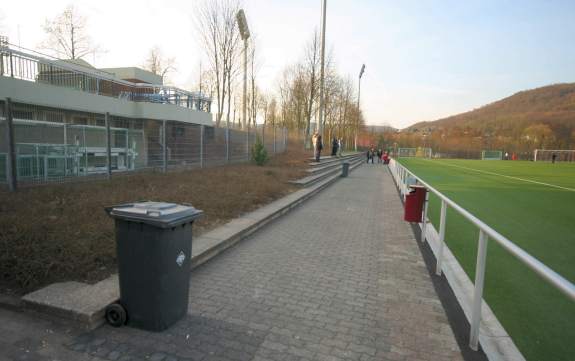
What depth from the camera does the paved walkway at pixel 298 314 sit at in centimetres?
291

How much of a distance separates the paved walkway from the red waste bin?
0.72 metres

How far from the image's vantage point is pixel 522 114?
120438 mm

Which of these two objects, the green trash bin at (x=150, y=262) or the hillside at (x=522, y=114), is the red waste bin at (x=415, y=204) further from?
the hillside at (x=522, y=114)

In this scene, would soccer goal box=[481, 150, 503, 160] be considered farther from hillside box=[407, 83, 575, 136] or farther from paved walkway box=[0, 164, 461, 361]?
paved walkway box=[0, 164, 461, 361]

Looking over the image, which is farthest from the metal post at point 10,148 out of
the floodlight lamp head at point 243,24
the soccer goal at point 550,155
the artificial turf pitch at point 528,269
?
the soccer goal at point 550,155

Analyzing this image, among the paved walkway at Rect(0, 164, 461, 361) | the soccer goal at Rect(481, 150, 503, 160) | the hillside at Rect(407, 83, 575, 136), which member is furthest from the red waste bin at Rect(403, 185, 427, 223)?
the hillside at Rect(407, 83, 575, 136)

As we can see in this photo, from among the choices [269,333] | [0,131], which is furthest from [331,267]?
[0,131]

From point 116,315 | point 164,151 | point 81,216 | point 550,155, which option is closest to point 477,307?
point 116,315

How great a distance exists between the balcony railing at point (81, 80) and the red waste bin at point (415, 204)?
16.3m

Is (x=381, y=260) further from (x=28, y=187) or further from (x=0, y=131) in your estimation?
(x=0, y=131)

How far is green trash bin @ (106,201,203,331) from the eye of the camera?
3.02 meters

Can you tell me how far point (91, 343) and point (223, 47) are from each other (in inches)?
1072

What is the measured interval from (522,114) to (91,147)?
143m

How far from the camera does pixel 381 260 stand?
5594 millimetres
